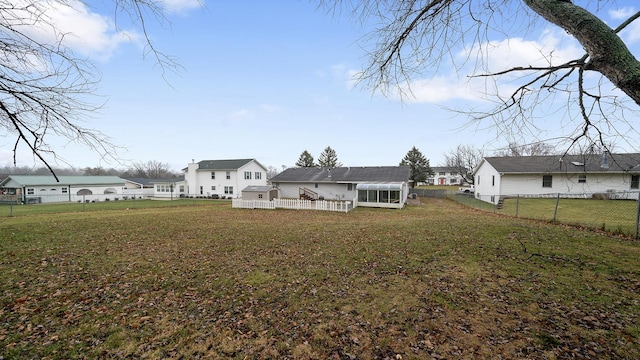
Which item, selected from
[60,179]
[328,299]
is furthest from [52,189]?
[328,299]

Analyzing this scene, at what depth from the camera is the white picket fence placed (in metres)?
19.7

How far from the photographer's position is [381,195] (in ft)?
72.5

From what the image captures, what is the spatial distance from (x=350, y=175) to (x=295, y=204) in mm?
8372

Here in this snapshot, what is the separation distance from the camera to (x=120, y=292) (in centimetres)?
488

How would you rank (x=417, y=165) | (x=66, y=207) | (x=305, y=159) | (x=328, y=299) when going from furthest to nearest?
(x=305, y=159) < (x=417, y=165) < (x=66, y=207) < (x=328, y=299)

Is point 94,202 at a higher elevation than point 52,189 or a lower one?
lower

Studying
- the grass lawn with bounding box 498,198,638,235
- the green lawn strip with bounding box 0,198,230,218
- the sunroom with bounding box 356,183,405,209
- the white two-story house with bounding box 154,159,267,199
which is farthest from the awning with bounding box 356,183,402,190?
the white two-story house with bounding box 154,159,267,199

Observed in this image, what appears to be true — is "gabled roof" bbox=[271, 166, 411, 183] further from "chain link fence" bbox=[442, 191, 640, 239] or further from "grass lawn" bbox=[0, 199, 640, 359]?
"grass lawn" bbox=[0, 199, 640, 359]

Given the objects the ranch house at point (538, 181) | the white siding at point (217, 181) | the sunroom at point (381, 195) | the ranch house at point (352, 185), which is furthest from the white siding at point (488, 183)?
the white siding at point (217, 181)

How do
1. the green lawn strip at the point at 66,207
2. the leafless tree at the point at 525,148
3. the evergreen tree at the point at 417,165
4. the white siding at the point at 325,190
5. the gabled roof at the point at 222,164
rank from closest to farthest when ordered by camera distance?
the leafless tree at the point at 525,148 < the green lawn strip at the point at 66,207 < the white siding at the point at 325,190 < the gabled roof at the point at 222,164 < the evergreen tree at the point at 417,165

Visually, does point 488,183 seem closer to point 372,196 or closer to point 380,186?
point 380,186

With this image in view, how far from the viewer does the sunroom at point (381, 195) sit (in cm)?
2145

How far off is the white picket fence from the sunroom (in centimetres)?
207

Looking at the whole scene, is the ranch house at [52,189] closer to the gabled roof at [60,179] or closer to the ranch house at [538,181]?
the gabled roof at [60,179]
